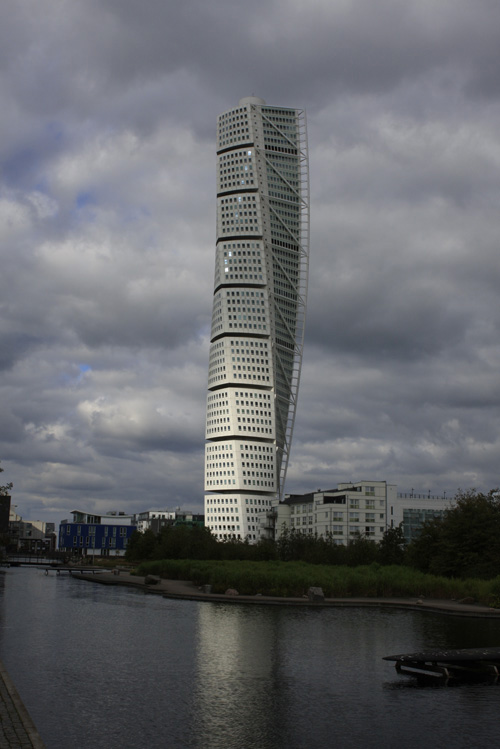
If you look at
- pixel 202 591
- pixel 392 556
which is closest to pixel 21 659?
pixel 202 591

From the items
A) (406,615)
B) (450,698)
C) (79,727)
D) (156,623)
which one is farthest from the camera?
(406,615)

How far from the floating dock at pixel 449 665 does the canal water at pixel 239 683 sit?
2.92ft

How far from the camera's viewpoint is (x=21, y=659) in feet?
104

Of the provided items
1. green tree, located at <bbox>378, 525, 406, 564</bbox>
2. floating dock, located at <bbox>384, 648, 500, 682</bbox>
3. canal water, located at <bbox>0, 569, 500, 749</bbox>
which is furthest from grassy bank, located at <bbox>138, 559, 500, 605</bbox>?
floating dock, located at <bbox>384, 648, 500, 682</bbox>

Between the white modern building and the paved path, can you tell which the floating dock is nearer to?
the paved path

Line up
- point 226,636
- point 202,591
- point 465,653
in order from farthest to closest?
point 202,591, point 226,636, point 465,653

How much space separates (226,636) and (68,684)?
538 inches

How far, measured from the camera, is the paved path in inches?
663

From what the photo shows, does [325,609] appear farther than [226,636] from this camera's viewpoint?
Yes

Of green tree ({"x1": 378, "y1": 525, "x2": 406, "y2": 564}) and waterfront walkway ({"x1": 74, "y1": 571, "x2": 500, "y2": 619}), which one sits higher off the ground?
green tree ({"x1": 378, "y1": 525, "x2": 406, "y2": 564})

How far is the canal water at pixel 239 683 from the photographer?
21.2 m

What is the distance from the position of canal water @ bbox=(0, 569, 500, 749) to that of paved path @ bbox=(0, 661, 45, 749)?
40.3 inches

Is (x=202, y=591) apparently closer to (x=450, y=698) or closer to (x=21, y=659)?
(x=21, y=659)

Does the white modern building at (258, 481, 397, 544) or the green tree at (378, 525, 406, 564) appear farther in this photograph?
the white modern building at (258, 481, 397, 544)
